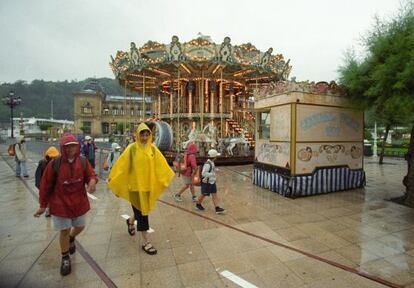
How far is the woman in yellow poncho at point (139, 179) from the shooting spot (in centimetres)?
391

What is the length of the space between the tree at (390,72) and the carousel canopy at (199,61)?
8.77 metres

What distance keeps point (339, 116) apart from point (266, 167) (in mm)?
3144

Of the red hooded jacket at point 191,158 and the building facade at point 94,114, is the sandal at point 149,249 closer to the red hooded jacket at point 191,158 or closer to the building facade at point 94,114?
the red hooded jacket at point 191,158

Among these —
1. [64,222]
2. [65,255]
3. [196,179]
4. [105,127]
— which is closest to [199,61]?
[196,179]

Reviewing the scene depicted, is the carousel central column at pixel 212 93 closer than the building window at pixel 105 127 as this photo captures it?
Yes

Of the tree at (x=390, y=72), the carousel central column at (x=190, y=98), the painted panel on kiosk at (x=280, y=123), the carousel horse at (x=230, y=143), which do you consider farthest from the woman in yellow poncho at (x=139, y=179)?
the carousel central column at (x=190, y=98)

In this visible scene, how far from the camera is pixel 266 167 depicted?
356 inches

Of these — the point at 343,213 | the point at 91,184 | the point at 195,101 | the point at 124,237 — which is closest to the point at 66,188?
the point at 91,184

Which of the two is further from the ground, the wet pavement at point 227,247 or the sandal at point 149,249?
the sandal at point 149,249

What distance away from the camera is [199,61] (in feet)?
50.2

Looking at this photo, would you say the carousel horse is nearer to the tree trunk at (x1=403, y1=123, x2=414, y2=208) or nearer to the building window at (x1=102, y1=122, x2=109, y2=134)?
the tree trunk at (x1=403, y1=123, x2=414, y2=208)

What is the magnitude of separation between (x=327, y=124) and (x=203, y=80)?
11.7 meters

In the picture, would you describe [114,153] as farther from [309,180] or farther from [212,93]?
[212,93]

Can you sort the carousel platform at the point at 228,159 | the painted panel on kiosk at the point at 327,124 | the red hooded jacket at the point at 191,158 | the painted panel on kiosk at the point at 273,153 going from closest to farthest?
the red hooded jacket at the point at 191,158 → the painted panel on kiosk at the point at 327,124 → the painted panel on kiosk at the point at 273,153 → the carousel platform at the point at 228,159
